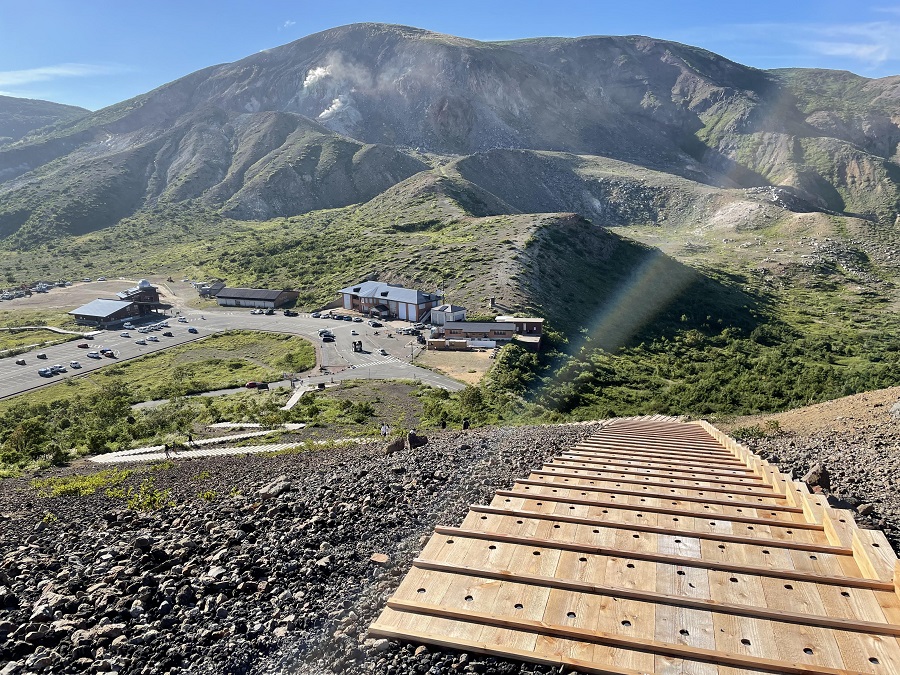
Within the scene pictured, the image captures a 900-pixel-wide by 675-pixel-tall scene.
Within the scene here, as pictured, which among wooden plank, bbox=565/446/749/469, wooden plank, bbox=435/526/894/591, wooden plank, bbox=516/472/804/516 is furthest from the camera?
wooden plank, bbox=565/446/749/469

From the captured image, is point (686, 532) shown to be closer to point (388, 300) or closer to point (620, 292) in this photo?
point (388, 300)

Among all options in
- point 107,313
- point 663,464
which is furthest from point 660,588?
point 107,313

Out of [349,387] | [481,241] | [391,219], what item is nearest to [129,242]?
[391,219]

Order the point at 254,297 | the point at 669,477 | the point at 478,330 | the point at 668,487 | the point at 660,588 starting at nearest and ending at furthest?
1. the point at 660,588
2. the point at 668,487
3. the point at 669,477
4. the point at 478,330
5. the point at 254,297

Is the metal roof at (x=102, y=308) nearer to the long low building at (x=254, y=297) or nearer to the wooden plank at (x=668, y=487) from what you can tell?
the long low building at (x=254, y=297)

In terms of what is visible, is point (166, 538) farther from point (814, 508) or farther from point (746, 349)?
point (746, 349)

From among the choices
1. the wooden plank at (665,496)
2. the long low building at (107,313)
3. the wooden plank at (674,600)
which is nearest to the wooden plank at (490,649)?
the wooden plank at (674,600)

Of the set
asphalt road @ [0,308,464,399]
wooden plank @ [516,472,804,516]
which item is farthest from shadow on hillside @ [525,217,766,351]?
wooden plank @ [516,472,804,516]

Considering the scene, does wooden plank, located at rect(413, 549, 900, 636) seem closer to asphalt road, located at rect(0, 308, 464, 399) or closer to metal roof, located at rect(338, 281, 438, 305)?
asphalt road, located at rect(0, 308, 464, 399)
